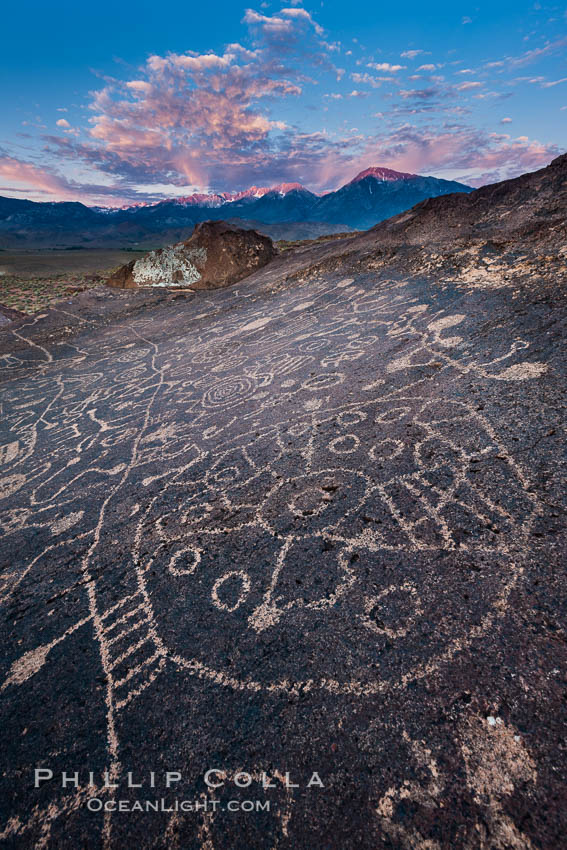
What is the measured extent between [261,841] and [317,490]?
1762 millimetres

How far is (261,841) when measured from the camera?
1217 mm

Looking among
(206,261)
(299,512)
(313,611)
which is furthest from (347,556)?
(206,261)

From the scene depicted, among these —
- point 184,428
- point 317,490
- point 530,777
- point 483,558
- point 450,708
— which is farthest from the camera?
point 184,428

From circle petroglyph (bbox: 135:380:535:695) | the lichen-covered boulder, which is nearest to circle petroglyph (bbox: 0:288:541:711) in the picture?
circle petroglyph (bbox: 135:380:535:695)

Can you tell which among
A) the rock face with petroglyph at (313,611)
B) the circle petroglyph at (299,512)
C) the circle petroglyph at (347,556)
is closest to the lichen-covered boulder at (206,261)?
the circle petroglyph at (299,512)

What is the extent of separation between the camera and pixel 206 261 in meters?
13.0

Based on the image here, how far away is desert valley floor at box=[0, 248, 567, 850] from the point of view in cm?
127

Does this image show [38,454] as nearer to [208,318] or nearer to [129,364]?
[129,364]

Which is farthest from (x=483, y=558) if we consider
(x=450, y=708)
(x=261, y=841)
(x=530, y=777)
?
(x=261, y=841)

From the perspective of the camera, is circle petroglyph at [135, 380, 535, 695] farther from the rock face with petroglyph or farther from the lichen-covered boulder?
the lichen-covered boulder

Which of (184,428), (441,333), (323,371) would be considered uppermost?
(441,333)

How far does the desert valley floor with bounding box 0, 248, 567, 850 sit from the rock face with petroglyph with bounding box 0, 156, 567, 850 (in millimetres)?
10

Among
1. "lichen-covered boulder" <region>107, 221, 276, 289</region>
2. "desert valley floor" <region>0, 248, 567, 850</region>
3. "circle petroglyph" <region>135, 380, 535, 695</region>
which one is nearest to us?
"desert valley floor" <region>0, 248, 567, 850</region>

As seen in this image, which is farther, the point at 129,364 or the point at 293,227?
the point at 293,227
